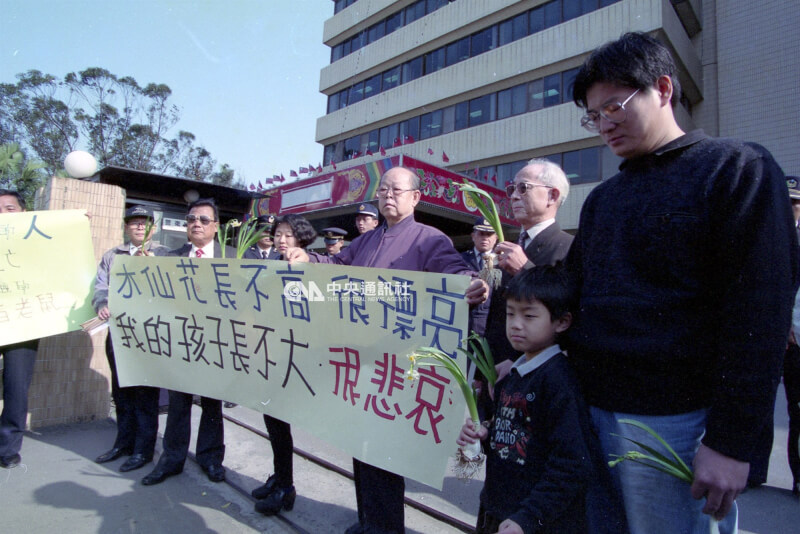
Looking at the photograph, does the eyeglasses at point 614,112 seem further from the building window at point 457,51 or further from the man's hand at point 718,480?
the building window at point 457,51

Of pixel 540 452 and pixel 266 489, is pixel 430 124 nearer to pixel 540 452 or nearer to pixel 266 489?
pixel 266 489

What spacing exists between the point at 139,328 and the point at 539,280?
2826 millimetres

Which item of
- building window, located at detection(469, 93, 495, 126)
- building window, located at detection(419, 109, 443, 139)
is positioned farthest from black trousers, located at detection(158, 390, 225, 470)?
building window, located at detection(419, 109, 443, 139)

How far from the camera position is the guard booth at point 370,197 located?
12.3 metres

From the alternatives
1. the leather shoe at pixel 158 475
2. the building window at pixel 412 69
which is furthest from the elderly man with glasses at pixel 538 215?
the building window at pixel 412 69

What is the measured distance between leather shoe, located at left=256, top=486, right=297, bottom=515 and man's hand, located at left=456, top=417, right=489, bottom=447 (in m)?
1.57

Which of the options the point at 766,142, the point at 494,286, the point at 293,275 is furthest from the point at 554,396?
the point at 766,142

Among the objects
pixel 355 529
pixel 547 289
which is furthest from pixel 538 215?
pixel 355 529

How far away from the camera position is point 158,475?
3.04m

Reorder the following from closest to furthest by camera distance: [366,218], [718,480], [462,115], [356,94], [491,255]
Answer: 1. [718,480]
2. [491,255]
3. [366,218]
4. [462,115]
5. [356,94]

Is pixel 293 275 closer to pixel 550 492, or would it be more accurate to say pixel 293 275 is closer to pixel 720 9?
pixel 550 492

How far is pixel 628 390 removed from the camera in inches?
48.1

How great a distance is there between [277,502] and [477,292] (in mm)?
1714

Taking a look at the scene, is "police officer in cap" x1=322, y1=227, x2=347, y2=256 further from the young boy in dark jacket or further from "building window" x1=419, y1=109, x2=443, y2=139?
"building window" x1=419, y1=109, x2=443, y2=139
